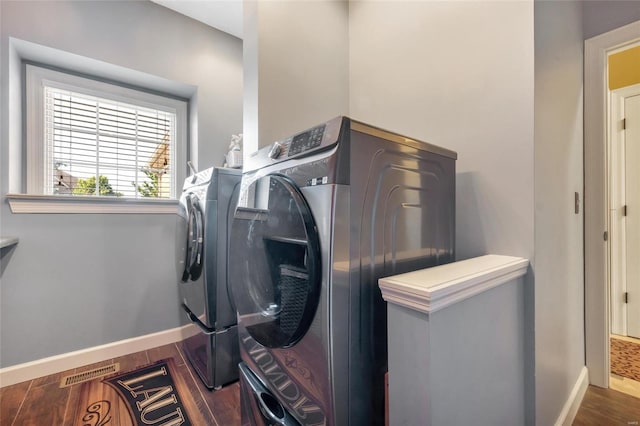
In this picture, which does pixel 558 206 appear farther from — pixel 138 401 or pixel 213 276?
pixel 138 401

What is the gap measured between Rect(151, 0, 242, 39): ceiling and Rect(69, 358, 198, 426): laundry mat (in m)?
2.82

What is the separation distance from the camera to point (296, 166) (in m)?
0.94

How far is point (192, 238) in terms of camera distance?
1.86 meters

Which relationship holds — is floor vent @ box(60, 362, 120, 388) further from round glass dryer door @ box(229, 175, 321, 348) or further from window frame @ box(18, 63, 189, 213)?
round glass dryer door @ box(229, 175, 321, 348)

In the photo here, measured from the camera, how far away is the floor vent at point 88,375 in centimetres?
181

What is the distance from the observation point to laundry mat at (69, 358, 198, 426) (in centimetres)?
146

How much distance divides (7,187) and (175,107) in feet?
4.42

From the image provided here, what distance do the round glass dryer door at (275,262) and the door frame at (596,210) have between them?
1.98 meters

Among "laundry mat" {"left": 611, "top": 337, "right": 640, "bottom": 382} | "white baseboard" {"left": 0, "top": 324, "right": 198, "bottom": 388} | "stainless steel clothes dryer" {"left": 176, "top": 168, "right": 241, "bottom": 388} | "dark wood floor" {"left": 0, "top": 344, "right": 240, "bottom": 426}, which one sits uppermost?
"stainless steel clothes dryer" {"left": 176, "top": 168, "right": 241, "bottom": 388}

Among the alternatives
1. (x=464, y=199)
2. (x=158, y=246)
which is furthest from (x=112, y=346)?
(x=464, y=199)

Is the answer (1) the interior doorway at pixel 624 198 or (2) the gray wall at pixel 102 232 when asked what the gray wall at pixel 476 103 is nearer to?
(2) the gray wall at pixel 102 232

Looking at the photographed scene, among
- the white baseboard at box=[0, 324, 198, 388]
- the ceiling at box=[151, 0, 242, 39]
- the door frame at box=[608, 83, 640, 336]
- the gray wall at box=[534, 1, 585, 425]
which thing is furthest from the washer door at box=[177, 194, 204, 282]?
the door frame at box=[608, 83, 640, 336]

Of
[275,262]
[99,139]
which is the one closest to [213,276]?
[275,262]

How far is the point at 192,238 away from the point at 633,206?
375cm
